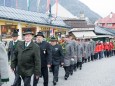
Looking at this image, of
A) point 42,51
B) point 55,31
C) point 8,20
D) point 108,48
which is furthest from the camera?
point 55,31

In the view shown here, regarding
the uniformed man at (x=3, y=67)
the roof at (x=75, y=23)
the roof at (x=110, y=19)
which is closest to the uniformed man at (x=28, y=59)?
the uniformed man at (x=3, y=67)

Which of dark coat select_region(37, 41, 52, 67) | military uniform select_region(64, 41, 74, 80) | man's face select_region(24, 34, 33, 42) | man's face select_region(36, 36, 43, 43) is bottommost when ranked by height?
military uniform select_region(64, 41, 74, 80)

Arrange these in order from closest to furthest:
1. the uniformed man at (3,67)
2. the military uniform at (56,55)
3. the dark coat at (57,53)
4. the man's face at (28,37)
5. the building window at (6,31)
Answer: the uniformed man at (3,67)
the man's face at (28,37)
the military uniform at (56,55)
the dark coat at (57,53)
the building window at (6,31)

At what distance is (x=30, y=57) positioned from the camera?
31.0ft

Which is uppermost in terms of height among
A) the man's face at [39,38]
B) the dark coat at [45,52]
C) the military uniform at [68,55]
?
the man's face at [39,38]

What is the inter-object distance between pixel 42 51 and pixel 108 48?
2108cm

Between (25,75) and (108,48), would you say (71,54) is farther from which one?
(108,48)

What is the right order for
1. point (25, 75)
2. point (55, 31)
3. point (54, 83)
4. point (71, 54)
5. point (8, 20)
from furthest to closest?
point (55, 31) → point (8, 20) → point (71, 54) → point (54, 83) → point (25, 75)

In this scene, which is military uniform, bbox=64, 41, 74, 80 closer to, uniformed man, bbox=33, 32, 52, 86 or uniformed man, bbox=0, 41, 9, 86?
uniformed man, bbox=33, 32, 52, 86

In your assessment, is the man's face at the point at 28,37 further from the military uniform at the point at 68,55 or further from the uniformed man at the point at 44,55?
the military uniform at the point at 68,55

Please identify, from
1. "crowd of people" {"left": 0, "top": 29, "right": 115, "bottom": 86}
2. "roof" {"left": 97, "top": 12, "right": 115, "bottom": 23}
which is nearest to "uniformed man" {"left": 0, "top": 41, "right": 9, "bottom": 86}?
"crowd of people" {"left": 0, "top": 29, "right": 115, "bottom": 86}

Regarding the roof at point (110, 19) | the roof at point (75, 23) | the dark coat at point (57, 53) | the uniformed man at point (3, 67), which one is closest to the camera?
the uniformed man at point (3, 67)

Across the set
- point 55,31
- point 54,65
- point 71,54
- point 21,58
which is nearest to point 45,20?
point 55,31

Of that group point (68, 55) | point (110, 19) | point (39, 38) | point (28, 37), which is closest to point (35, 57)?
point (28, 37)
